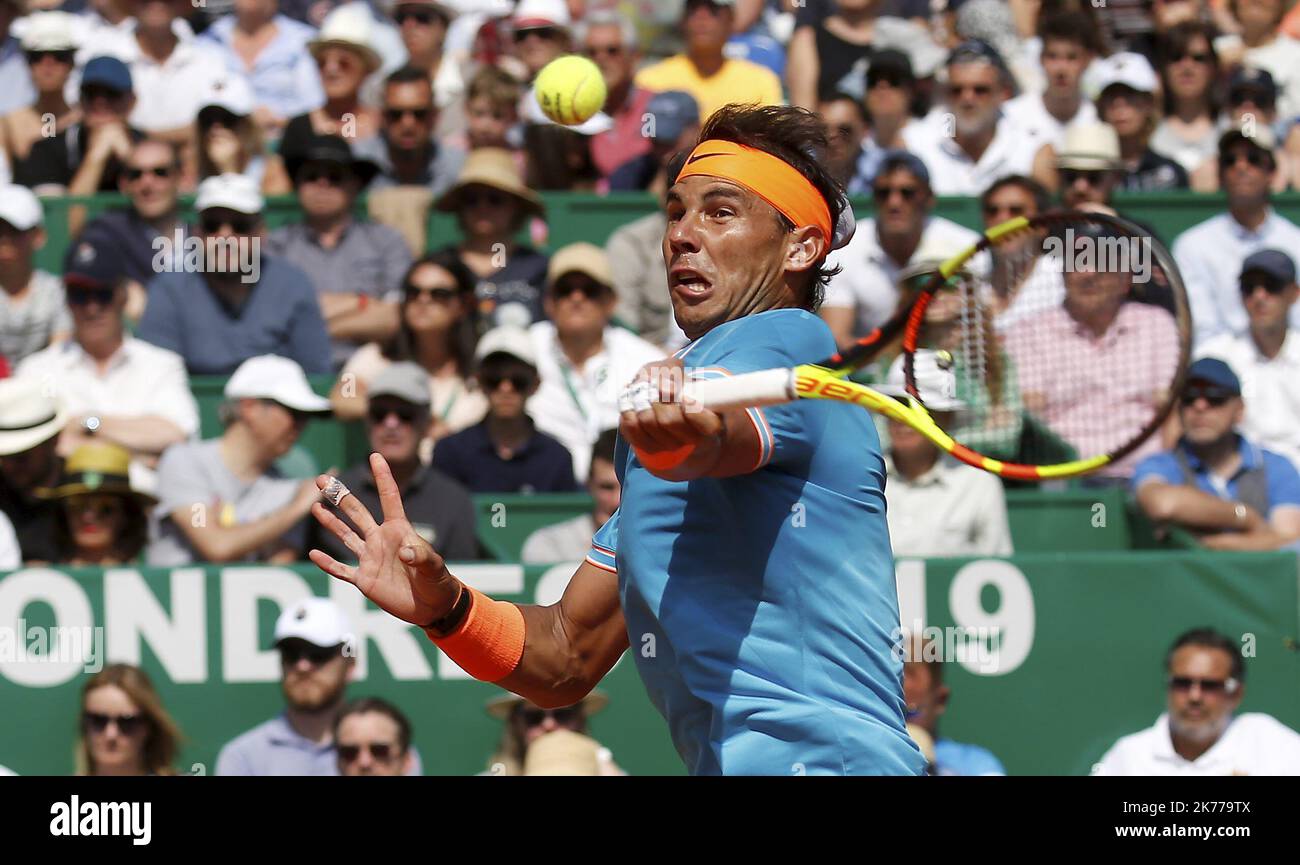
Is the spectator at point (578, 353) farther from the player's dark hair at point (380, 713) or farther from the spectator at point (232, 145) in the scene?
the spectator at point (232, 145)

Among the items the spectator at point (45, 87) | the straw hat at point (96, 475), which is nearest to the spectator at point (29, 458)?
the straw hat at point (96, 475)

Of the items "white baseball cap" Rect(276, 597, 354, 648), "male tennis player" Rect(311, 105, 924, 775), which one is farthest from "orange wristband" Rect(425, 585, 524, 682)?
"white baseball cap" Rect(276, 597, 354, 648)

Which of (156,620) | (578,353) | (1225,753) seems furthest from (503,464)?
(1225,753)

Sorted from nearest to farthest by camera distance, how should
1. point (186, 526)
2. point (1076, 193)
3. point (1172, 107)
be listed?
point (186, 526) → point (1076, 193) → point (1172, 107)

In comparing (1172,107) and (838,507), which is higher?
(1172,107)

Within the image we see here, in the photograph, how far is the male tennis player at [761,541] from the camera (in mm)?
3002

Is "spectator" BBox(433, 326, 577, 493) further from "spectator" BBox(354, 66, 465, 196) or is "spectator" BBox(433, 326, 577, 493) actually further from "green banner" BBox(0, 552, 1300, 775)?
"spectator" BBox(354, 66, 465, 196)

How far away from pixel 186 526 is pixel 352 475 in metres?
0.54

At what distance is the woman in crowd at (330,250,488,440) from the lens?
23.3ft

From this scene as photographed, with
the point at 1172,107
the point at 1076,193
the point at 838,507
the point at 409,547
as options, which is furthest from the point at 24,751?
the point at 1172,107

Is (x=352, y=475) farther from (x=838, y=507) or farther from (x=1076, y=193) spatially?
(x=838, y=507)

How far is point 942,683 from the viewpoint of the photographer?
6.01m

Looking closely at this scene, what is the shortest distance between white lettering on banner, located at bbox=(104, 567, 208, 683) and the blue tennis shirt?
3.22 metres

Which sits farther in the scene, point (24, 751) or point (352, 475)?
point (352, 475)
